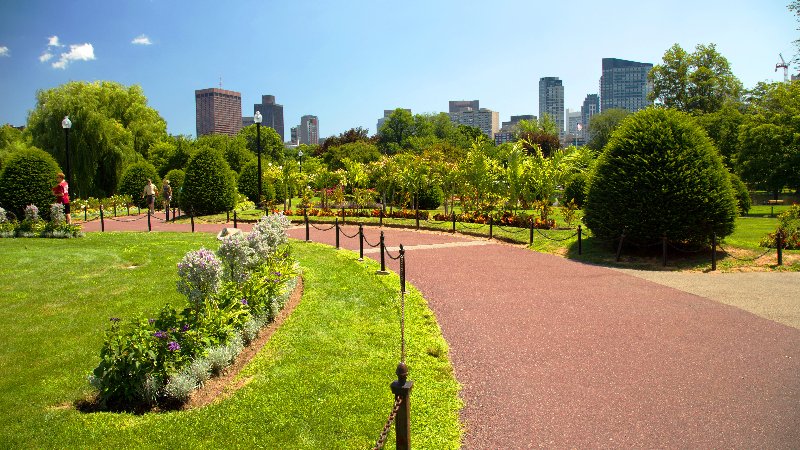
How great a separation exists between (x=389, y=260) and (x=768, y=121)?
108 ft

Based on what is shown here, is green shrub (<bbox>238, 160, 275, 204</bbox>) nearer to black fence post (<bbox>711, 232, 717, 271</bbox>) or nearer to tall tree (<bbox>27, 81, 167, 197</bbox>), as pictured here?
tall tree (<bbox>27, 81, 167, 197</bbox>)

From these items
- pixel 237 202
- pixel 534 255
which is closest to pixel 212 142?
pixel 237 202

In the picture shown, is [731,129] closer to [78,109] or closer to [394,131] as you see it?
[78,109]

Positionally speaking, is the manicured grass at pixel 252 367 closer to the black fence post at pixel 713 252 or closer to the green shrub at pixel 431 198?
the black fence post at pixel 713 252

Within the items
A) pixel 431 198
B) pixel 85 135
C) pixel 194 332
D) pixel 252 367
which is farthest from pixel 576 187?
pixel 85 135

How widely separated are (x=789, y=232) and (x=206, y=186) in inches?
854

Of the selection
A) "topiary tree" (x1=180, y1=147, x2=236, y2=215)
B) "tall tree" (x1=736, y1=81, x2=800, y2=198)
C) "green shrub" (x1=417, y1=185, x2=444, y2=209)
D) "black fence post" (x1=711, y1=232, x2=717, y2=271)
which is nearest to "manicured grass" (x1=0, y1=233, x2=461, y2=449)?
"black fence post" (x1=711, y1=232, x2=717, y2=271)

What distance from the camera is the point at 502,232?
18141 millimetres

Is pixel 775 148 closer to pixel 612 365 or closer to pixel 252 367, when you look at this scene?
pixel 612 365

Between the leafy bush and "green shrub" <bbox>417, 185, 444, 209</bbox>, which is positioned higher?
"green shrub" <bbox>417, 185, 444, 209</bbox>

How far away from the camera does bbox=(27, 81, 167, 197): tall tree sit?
32438mm

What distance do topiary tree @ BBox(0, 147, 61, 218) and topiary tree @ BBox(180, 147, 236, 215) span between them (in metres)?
5.20

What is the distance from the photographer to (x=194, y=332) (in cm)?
611

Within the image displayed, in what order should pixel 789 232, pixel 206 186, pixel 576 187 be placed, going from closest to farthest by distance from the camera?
pixel 789 232 → pixel 206 186 → pixel 576 187
